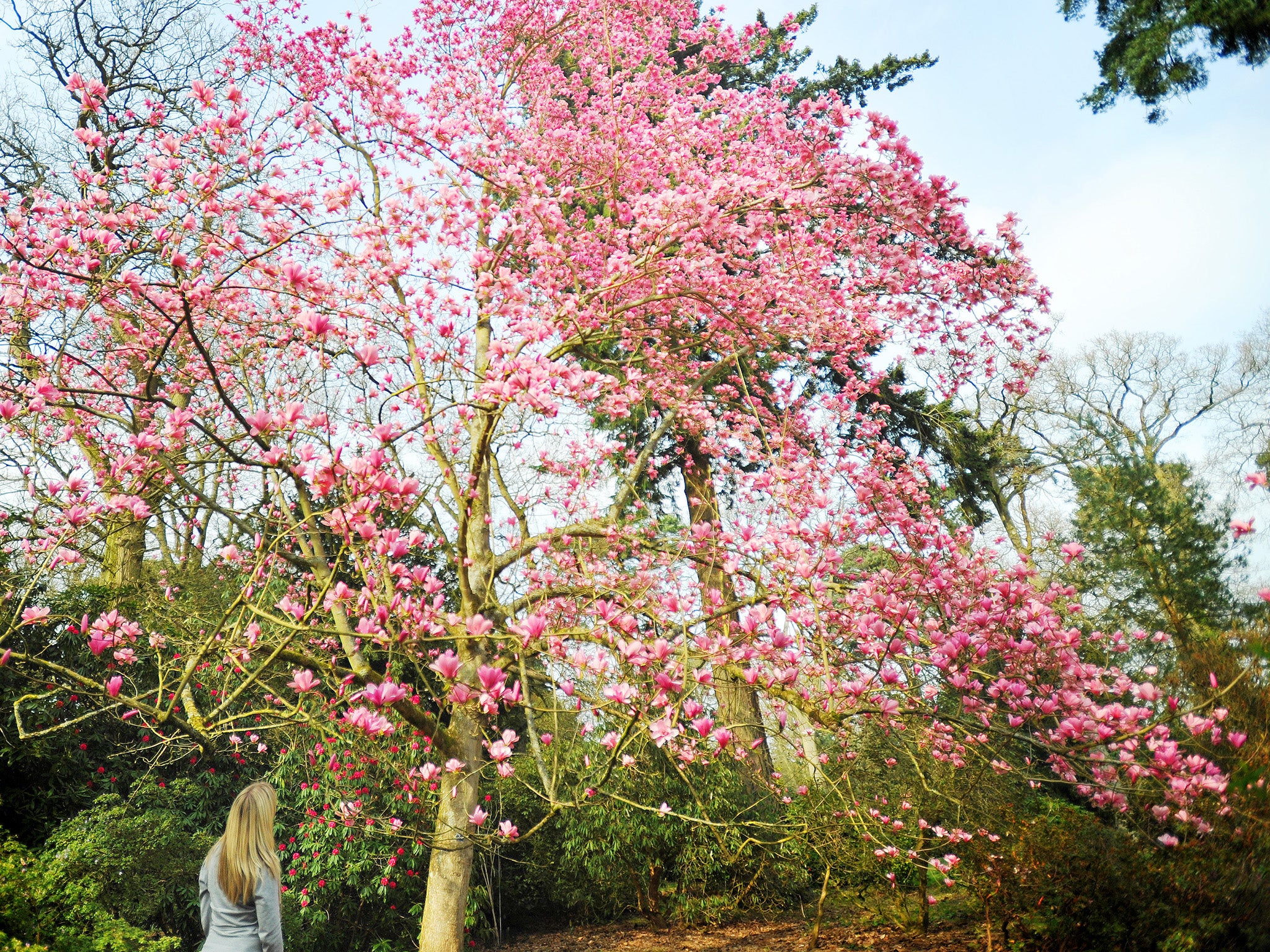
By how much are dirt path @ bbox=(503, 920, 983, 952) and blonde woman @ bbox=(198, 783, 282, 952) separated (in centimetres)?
502

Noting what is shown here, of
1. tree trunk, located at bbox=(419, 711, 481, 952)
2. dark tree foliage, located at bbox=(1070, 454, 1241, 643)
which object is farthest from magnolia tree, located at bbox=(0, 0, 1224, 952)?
dark tree foliage, located at bbox=(1070, 454, 1241, 643)

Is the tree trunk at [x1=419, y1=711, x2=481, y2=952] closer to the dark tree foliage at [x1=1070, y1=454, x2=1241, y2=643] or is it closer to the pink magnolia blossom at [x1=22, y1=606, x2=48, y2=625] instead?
the pink magnolia blossom at [x1=22, y1=606, x2=48, y2=625]

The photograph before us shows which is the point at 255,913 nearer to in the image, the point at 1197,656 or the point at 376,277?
the point at 376,277

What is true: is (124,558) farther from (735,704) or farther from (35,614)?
(735,704)

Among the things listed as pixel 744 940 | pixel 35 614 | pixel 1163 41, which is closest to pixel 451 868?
pixel 35 614

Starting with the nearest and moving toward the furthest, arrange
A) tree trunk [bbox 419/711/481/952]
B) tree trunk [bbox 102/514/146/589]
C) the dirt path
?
tree trunk [bbox 419/711/481/952]
the dirt path
tree trunk [bbox 102/514/146/589]

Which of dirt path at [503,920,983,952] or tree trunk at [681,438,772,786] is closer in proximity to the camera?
dirt path at [503,920,983,952]

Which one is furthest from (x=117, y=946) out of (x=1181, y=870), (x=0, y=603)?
(x=1181, y=870)

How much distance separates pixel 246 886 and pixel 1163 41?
841 cm

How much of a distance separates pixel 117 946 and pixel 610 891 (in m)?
5.29

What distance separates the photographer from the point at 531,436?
326 inches

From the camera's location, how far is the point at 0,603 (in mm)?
6324

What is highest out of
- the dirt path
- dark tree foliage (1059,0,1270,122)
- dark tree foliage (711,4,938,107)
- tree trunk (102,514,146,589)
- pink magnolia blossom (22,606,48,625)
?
dark tree foliage (711,4,938,107)

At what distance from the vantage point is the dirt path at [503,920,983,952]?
646 cm
